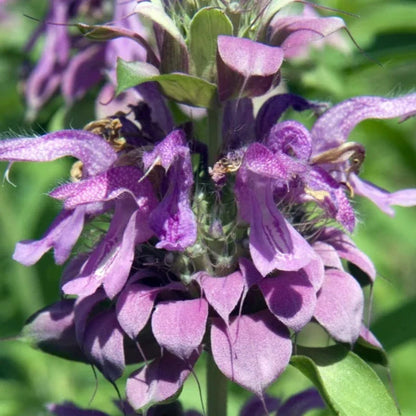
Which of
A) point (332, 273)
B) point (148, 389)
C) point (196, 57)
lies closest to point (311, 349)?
point (332, 273)

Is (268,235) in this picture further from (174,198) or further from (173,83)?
(173,83)

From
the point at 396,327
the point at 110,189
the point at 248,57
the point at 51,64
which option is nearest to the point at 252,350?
the point at 110,189

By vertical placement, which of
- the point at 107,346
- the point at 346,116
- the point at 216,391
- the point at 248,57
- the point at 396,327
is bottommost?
the point at 396,327

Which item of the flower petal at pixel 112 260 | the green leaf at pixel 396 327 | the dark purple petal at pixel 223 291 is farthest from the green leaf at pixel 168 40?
the green leaf at pixel 396 327

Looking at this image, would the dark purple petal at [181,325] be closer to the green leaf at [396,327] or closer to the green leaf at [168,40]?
the green leaf at [168,40]

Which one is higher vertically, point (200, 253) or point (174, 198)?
point (174, 198)

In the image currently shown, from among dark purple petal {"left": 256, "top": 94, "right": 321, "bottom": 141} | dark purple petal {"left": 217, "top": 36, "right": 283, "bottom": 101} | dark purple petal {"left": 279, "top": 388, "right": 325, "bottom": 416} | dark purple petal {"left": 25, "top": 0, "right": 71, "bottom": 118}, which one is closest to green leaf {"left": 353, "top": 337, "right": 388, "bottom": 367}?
dark purple petal {"left": 279, "top": 388, "right": 325, "bottom": 416}

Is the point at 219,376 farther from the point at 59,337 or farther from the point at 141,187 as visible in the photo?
the point at 141,187
